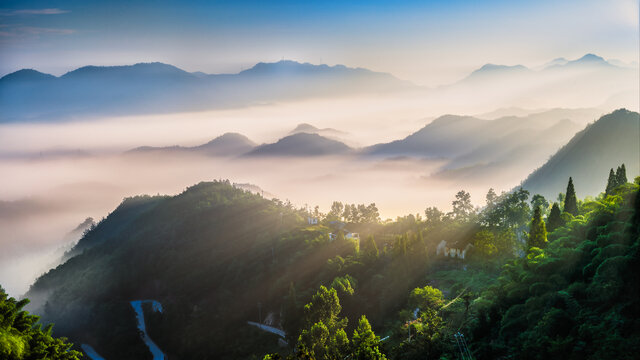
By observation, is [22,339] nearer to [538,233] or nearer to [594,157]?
[538,233]

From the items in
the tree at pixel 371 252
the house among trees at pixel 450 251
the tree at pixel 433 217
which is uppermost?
the tree at pixel 433 217

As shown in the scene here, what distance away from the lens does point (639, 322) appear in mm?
30484

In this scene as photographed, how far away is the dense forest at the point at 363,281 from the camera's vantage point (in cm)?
3556

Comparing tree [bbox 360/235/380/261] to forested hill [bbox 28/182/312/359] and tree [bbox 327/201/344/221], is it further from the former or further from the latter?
tree [bbox 327/201/344/221]

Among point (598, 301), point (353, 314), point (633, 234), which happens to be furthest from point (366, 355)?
point (353, 314)

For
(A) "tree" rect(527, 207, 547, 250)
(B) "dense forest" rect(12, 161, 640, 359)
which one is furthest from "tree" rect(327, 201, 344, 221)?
(A) "tree" rect(527, 207, 547, 250)

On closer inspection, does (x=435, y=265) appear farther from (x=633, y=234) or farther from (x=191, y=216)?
(x=191, y=216)

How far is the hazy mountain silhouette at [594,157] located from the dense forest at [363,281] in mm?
82143

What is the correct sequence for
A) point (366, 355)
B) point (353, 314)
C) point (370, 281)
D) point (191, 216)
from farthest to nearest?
point (191, 216), point (370, 281), point (353, 314), point (366, 355)

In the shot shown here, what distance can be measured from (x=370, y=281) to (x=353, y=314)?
7426 mm

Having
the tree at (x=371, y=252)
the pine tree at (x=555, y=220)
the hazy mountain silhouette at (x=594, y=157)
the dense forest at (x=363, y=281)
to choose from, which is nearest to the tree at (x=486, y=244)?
the dense forest at (x=363, y=281)

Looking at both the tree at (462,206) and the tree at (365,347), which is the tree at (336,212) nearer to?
the tree at (462,206)

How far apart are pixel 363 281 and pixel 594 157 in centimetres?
13996

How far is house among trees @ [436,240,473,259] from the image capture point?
7038 centimetres
